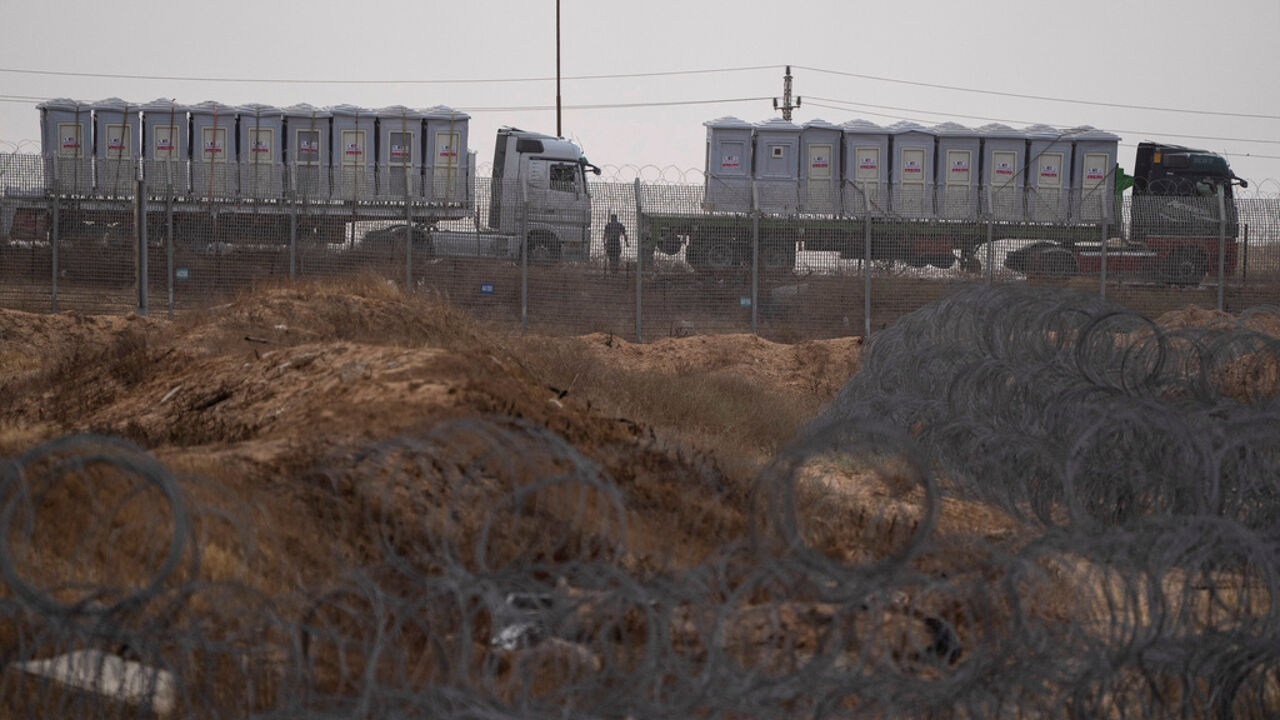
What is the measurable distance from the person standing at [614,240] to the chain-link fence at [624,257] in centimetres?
3

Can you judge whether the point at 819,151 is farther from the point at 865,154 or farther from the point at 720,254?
the point at 720,254

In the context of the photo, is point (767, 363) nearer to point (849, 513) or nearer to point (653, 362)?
point (653, 362)

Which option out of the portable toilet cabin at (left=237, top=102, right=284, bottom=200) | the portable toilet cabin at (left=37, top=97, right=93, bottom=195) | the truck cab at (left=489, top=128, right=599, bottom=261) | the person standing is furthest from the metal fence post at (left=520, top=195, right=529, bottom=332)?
the portable toilet cabin at (left=37, top=97, right=93, bottom=195)

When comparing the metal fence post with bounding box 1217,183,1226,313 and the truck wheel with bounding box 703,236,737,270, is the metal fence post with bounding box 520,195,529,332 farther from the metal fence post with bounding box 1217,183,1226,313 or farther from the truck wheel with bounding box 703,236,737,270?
the metal fence post with bounding box 1217,183,1226,313

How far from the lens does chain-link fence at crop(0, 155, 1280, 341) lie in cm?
2245

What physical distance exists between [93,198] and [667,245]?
11.9 metres

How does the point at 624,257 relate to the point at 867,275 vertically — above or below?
above

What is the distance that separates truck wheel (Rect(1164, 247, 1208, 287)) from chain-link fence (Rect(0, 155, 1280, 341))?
35 mm

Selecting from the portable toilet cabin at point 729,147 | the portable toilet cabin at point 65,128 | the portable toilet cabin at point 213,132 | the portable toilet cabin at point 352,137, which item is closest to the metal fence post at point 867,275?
the portable toilet cabin at point 729,147

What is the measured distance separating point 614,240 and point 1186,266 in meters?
10.1

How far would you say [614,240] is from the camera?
75.6ft

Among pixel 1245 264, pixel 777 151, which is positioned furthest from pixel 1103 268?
pixel 777 151

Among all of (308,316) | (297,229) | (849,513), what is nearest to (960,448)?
(849,513)

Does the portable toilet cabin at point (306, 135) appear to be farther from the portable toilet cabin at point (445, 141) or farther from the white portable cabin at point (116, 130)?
the white portable cabin at point (116, 130)
